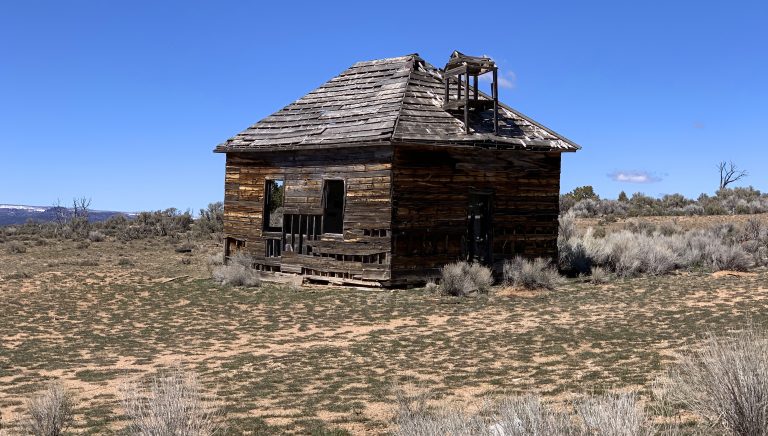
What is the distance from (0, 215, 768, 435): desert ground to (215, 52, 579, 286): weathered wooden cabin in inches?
44.9

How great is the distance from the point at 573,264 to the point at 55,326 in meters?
12.5

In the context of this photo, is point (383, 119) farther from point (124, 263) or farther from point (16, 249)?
point (16, 249)

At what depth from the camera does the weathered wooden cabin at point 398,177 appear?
654 inches

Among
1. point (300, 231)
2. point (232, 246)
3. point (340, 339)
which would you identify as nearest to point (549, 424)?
point (340, 339)

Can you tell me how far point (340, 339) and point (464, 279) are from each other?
4.88m

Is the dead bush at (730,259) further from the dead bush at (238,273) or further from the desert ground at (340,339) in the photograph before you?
the dead bush at (238,273)

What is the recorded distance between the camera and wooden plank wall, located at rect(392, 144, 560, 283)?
16.5m

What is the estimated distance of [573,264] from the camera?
18938mm

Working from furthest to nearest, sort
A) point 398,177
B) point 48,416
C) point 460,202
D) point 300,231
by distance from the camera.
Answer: point 300,231, point 460,202, point 398,177, point 48,416

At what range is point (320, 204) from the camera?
17.9 metres

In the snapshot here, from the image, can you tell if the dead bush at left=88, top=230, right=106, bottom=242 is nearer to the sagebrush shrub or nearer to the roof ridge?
the sagebrush shrub

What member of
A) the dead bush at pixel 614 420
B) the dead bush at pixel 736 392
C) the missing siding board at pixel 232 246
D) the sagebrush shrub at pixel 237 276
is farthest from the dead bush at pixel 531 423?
the missing siding board at pixel 232 246

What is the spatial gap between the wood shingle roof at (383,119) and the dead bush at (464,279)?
9.71ft

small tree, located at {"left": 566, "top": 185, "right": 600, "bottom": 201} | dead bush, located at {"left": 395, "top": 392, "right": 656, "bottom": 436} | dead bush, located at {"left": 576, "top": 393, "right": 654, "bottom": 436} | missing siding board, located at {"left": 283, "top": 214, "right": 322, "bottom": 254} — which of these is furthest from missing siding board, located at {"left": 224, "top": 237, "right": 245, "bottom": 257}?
small tree, located at {"left": 566, "top": 185, "right": 600, "bottom": 201}
